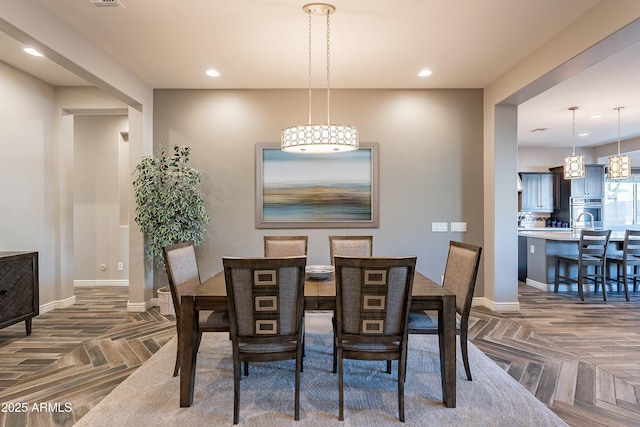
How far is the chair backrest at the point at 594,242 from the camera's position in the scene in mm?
4973

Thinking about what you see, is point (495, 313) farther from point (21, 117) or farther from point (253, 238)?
point (21, 117)

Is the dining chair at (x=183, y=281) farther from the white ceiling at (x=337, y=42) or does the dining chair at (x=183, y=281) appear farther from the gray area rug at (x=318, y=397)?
the white ceiling at (x=337, y=42)

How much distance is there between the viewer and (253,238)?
4578 millimetres

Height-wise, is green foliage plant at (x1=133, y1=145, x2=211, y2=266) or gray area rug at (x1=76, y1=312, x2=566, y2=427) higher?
green foliage plant at (x1=133, y1=145, x2=211, y2=266)

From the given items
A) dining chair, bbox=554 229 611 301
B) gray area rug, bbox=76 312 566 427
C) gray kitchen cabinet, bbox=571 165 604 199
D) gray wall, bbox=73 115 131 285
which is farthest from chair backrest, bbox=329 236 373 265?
gray kitchen cabinet, bbox=571 165 604 199

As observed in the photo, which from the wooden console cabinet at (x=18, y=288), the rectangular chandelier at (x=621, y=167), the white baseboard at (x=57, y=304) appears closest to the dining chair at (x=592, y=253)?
the rectangular chandelier at (x=621, y=167)

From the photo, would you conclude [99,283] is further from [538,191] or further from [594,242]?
[538,191]

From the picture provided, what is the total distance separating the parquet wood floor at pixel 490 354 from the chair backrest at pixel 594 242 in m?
0.70

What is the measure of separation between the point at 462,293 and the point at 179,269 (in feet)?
6.86

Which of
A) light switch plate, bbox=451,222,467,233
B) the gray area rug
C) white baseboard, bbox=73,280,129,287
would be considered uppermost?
light switch plate, bbox=451,222,467,233

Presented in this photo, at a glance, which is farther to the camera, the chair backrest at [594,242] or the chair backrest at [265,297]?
the chair backrest at [594,242]

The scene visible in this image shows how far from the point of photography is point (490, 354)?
3104 mm

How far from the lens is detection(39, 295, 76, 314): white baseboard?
439cm

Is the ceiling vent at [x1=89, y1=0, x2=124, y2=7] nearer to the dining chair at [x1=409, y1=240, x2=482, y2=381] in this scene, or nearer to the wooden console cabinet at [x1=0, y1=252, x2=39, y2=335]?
the wooden console cabinet at [x1=0, y1=252, x2=39, y2=335]
